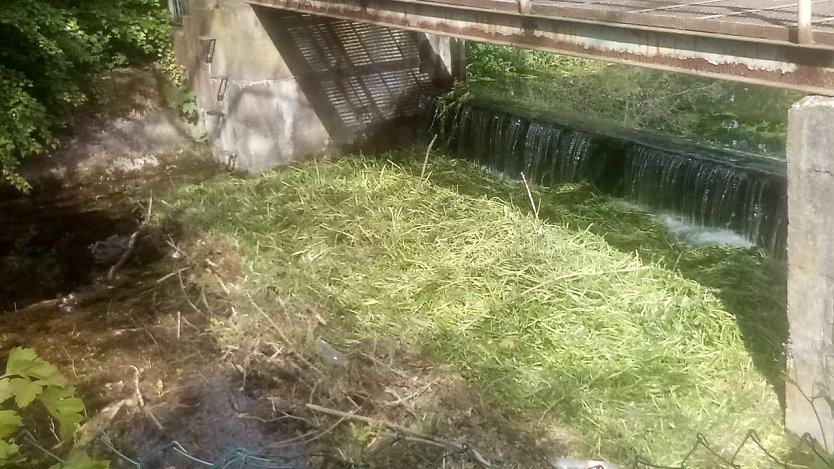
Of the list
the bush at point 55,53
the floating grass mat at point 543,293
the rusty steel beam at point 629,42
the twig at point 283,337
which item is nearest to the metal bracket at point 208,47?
the bush at point 55,53

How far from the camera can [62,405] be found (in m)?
2.61

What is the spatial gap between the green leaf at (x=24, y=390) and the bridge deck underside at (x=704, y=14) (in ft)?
12.2

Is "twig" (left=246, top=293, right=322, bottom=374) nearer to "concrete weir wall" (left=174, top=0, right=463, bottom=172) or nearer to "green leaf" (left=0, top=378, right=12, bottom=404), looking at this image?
"green leaf" (left=0, top=378, right=12, bottom=404)

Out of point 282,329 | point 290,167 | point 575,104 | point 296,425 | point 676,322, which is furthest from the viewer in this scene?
point 575,104

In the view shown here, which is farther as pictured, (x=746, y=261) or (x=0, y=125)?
(x=0, y=125)

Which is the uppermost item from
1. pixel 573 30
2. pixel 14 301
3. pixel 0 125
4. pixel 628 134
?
pixel 573 30

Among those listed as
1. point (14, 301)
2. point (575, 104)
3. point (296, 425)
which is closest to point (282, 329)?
point (296, 425)

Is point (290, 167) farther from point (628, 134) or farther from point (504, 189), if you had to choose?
point (628, 134)

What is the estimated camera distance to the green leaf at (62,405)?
2.59 m

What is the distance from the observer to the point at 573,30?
5.45m

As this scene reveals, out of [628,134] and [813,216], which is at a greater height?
[813,216]

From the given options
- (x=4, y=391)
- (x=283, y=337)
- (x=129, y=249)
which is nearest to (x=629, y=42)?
(x=283, y=337)

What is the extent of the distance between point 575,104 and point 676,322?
653 centimetres

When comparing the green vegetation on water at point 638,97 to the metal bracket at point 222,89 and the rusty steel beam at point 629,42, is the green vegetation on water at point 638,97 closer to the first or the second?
the metal bracket at point 222,89
